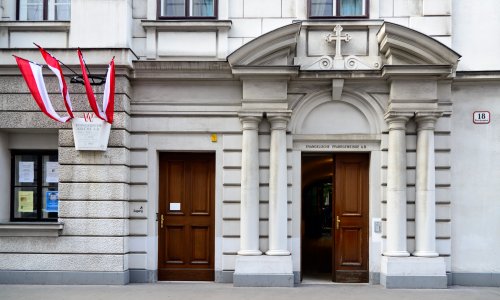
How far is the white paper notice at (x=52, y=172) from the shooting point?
10.9 meters

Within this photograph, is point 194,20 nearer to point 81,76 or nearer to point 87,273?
point 81,76

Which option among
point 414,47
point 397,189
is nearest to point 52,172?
point 397,189

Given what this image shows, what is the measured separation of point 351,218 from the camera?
424 inches

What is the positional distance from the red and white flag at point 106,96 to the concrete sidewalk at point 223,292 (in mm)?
3198

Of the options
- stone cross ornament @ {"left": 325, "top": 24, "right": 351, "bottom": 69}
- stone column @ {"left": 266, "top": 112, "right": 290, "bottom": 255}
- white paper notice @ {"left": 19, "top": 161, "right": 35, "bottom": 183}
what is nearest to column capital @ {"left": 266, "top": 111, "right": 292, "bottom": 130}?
stone column @ {"left": 266, "top": 112, "right": 290, "bottom": 255}

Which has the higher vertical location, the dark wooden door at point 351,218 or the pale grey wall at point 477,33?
the pale grey wall at point 477,33

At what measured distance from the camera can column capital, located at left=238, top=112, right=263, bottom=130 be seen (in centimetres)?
1030

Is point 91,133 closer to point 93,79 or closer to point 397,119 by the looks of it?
point 93,79

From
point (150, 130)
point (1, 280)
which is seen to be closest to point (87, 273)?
point (1, 280)

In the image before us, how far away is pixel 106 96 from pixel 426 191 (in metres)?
6.31

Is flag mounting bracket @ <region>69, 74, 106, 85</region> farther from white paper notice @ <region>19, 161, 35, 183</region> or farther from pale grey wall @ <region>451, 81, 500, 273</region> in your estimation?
pale grey wall @ <region>451, 81, 500, 273</region>

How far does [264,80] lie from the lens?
10367 mm

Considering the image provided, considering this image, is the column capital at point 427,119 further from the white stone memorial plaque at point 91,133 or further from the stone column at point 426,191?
the white stone memorial plaque at point 91,133

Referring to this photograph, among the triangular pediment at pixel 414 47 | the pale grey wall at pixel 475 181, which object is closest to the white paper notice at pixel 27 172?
the triangular pediment at pixel 414 47
